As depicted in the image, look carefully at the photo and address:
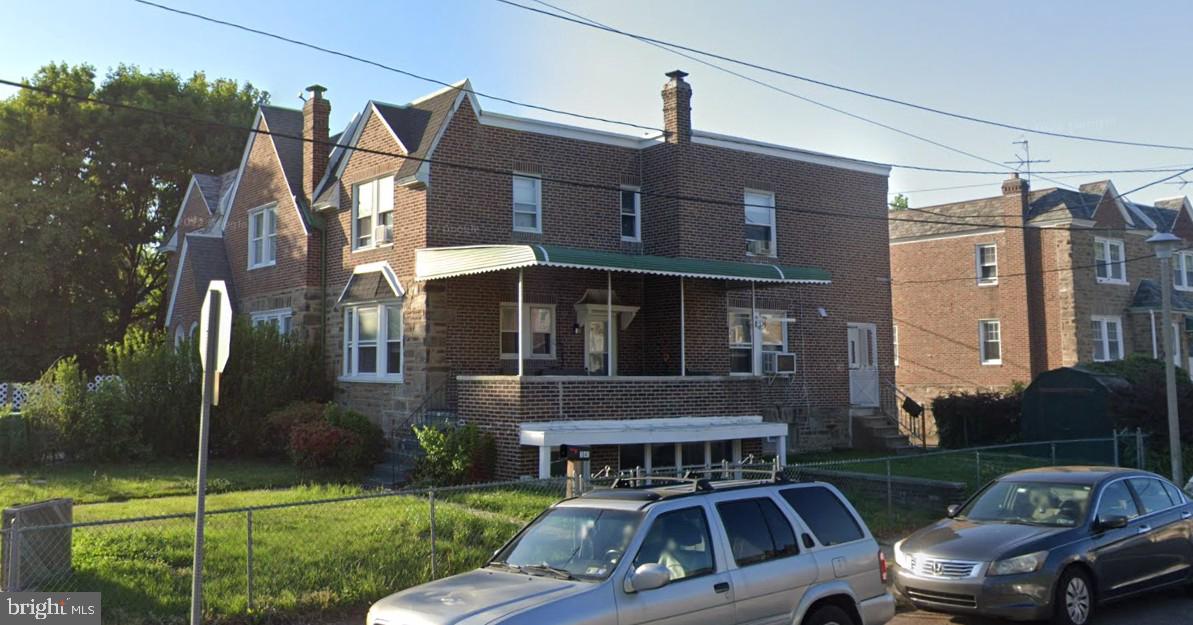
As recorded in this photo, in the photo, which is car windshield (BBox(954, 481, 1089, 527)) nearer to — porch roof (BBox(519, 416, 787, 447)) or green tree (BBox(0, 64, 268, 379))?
porch roof (BBox(519, 416, 787, 447))

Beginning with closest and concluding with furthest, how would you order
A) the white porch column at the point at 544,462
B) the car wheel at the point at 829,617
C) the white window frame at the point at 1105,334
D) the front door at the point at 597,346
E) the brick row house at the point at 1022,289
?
the car wheel at the point at 829,617
the white porch column at the point at 544,462
the front door at the point at 597,346
the brick row house at the point at 1022,289
the white window frame at the point at 1105,334

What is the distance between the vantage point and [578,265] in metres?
17.6

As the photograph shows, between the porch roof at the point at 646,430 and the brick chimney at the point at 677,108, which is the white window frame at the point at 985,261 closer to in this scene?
the brick chimney at the point at 677,108

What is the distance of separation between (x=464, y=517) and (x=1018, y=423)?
19.3m

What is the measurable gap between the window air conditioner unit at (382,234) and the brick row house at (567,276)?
0.24 ft

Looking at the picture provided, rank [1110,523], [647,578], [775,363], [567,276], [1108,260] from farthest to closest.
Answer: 1. [1108,260]
2. [775,363]
3. [567,276]
4. [1110,523]
5. [647,578]

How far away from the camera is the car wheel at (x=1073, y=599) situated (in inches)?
368

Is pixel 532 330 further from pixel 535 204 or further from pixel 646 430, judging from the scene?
pixel 646 430

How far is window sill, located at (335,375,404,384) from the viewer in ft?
69.2

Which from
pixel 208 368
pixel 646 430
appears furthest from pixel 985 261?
pixel 208 368

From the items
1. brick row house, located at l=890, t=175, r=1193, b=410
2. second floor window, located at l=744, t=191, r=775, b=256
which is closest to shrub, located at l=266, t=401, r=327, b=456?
second floor window, located at l=744, t=191, r=775, b=256

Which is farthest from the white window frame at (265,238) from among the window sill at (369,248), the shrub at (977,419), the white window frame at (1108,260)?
the white window frame at (1108,260)

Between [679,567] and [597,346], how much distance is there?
15.7 m

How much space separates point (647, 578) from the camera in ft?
21.0
